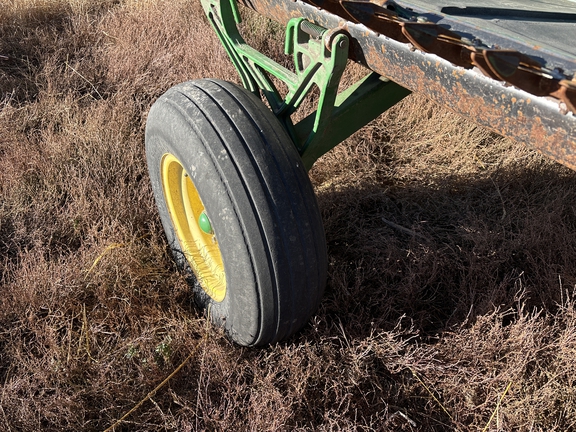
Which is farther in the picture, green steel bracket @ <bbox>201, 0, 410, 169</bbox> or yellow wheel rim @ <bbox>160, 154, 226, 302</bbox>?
yellow wheel rim @ <bbox>160, 154, 226, 302</bbox>

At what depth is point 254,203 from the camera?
1.69 m

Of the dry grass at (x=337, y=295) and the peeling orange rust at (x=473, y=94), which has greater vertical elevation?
the peeling orange rust at (x=473, y=94)

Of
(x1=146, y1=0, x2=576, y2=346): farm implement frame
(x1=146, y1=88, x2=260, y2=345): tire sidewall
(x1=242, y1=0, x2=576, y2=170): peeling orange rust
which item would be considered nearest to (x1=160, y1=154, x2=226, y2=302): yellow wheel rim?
(x1=146, y1=0, x2=576, y2=346): farm implement frame

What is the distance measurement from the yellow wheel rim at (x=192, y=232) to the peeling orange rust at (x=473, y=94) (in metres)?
0.96

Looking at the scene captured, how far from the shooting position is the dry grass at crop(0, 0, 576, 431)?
202 cm

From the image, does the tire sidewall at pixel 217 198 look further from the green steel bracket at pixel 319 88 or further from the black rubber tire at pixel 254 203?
the green steel bracket at pixel 319 88

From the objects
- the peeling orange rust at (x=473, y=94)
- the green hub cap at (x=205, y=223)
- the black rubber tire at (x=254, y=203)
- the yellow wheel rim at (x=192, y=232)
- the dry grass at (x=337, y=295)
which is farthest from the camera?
the yellow wheel rim at (x=192, y=232)

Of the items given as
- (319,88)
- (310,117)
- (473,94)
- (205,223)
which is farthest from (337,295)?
(473,94)

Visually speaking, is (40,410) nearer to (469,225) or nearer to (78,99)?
(469,225)

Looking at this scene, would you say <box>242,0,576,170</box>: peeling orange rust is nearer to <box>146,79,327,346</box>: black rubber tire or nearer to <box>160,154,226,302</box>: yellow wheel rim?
<box>146,79,327,346</box>: black rubber tire

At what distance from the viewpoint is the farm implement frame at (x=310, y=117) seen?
A: 1.22 m

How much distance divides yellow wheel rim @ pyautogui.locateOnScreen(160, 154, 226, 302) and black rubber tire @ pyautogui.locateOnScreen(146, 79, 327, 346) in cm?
37

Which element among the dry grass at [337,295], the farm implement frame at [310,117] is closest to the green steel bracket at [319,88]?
the farm implement frame at [310,117]

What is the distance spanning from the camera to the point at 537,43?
1.40 metres
